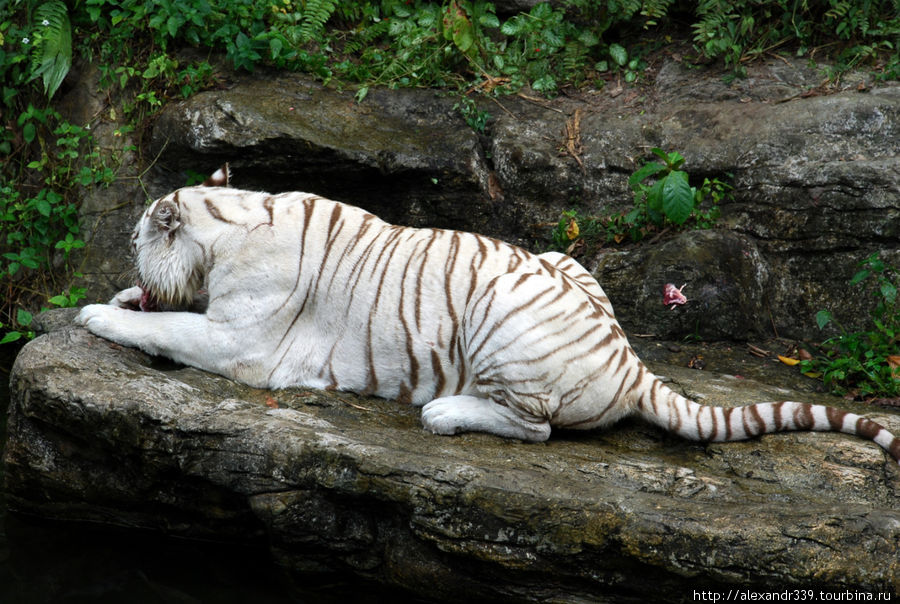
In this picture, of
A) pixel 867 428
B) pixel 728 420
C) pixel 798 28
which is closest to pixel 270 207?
pixel 728 420

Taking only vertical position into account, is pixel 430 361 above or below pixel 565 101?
below

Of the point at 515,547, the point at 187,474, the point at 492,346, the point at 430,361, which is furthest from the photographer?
the point at 430,361

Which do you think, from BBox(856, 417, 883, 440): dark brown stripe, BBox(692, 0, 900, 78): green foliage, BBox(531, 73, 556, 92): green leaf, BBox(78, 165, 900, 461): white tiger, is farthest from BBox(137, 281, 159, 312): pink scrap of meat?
BBox(692, 0, 900, 78): green foliage

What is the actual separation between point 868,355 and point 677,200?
1.45 m

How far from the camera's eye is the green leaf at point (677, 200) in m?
5.30

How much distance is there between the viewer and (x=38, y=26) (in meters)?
6.38

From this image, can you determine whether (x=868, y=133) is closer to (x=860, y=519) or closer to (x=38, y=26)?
(x=860, y=519)

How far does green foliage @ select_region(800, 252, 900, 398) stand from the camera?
4551 millimetres

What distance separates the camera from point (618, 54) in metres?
6.71

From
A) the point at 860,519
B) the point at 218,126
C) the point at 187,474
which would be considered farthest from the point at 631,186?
the point at 187,474

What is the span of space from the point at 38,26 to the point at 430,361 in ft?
14.8

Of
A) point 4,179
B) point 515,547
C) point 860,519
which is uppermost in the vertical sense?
point 4,179

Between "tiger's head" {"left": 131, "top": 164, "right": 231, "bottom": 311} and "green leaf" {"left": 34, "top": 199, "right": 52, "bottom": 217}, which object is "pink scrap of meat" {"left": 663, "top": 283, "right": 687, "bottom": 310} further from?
"green leaf" {"left": 34, "top": 199, "right": 52, "bottom": 217}

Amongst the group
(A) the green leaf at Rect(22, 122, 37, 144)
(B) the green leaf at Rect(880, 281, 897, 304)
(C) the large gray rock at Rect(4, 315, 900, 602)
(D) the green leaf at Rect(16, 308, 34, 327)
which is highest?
(A) the green leaf at Rect(22, 122, 37, 144)
